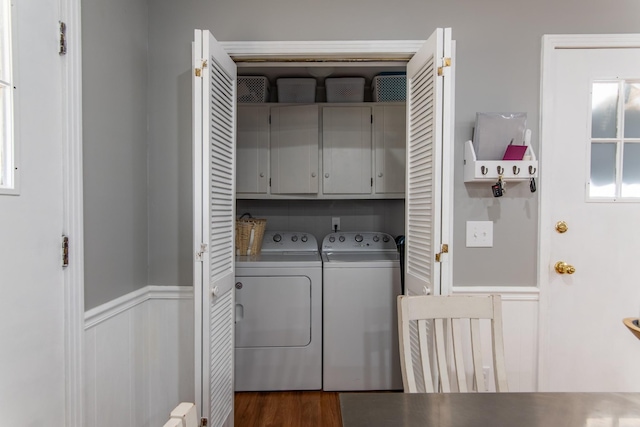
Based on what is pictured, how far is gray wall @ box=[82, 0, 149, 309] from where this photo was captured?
1.34 metres

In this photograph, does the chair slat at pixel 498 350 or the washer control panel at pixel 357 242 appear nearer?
the chair slat at pixel 498 350

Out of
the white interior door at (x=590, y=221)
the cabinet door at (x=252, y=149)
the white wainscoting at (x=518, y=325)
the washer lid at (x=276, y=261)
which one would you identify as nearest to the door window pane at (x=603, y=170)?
the white interior door at (x=590, y=221)

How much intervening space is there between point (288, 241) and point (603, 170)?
209 cm

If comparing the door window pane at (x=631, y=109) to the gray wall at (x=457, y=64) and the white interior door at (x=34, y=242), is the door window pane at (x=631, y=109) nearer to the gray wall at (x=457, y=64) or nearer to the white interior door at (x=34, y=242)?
the gray wall at (x=457, y=64)

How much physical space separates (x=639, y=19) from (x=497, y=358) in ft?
6.02

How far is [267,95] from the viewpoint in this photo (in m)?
2.90

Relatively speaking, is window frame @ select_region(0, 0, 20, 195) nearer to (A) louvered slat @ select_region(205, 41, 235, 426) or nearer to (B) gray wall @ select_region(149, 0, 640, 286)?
(A) louvered slat @ select_region(205, 41, 235, 426)

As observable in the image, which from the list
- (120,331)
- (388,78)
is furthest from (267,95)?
(120,331)

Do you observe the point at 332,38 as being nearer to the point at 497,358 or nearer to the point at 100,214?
the point at 100,214

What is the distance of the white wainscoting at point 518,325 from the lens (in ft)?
5.81

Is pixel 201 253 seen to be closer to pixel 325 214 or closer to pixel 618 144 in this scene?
pixel 325 214

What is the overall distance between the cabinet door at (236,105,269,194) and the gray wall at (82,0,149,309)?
107 cm

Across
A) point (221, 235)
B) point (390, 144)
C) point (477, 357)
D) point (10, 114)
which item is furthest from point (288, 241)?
point (10, 114)

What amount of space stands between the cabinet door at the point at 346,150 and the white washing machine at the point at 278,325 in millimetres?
758
